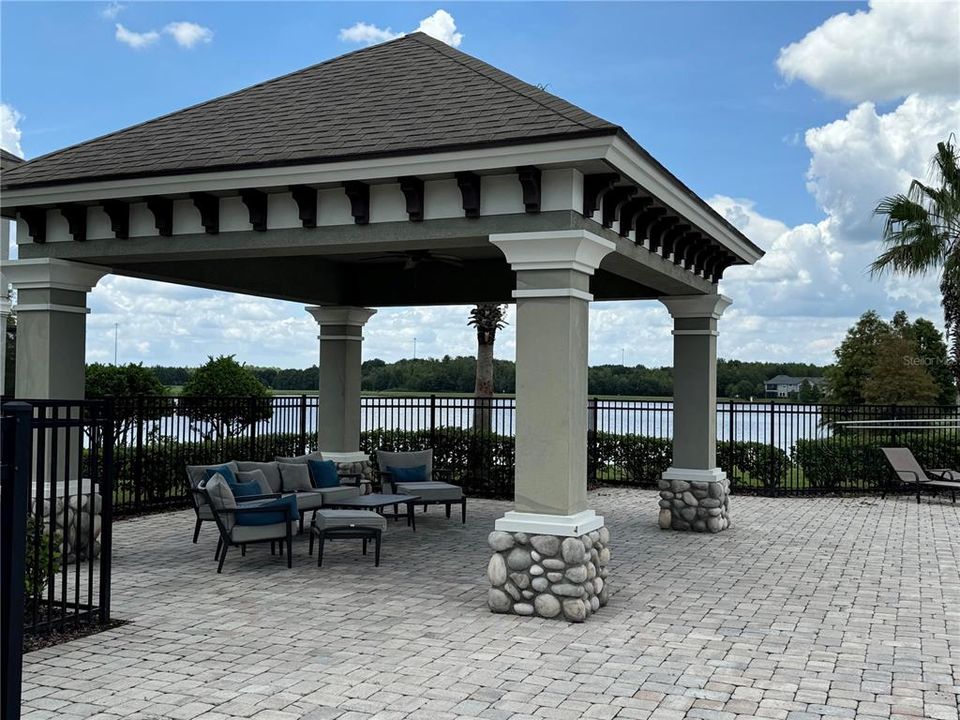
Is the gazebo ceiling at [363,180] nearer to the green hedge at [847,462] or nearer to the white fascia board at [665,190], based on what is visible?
the white fascia board at [665,190]

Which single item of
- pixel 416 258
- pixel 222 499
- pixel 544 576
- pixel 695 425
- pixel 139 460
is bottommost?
pixel 544 576

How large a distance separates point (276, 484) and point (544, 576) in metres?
5.21

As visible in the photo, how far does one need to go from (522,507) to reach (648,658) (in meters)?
1.84

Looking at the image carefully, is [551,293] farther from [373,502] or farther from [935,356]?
[935,356]

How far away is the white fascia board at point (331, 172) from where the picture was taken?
712cm

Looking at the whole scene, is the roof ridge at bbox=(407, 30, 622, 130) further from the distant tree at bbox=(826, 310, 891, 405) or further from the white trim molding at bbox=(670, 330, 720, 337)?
the distant tree at bbox=(826, 310, 891, 405)

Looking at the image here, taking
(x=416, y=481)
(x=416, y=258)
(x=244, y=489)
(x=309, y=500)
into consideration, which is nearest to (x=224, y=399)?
(x=416, y=481)

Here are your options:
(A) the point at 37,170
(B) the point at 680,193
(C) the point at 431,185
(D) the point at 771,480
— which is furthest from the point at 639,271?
(D) the point at 771,480

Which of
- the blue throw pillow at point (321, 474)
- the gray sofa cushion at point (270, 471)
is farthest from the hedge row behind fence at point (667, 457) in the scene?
the gray sofa cushion at point (270, 471)

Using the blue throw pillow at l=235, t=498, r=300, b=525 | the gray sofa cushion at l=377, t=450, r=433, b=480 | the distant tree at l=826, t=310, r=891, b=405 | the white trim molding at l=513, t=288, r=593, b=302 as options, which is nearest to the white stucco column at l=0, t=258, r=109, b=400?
the blue throw pillow at l=235, t=498, r=300, b=525

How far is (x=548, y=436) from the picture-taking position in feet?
25.3

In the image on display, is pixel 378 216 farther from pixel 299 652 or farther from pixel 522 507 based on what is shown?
pixel 299 652

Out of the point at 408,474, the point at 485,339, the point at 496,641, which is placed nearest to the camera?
the point at 496,641

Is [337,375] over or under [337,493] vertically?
over
